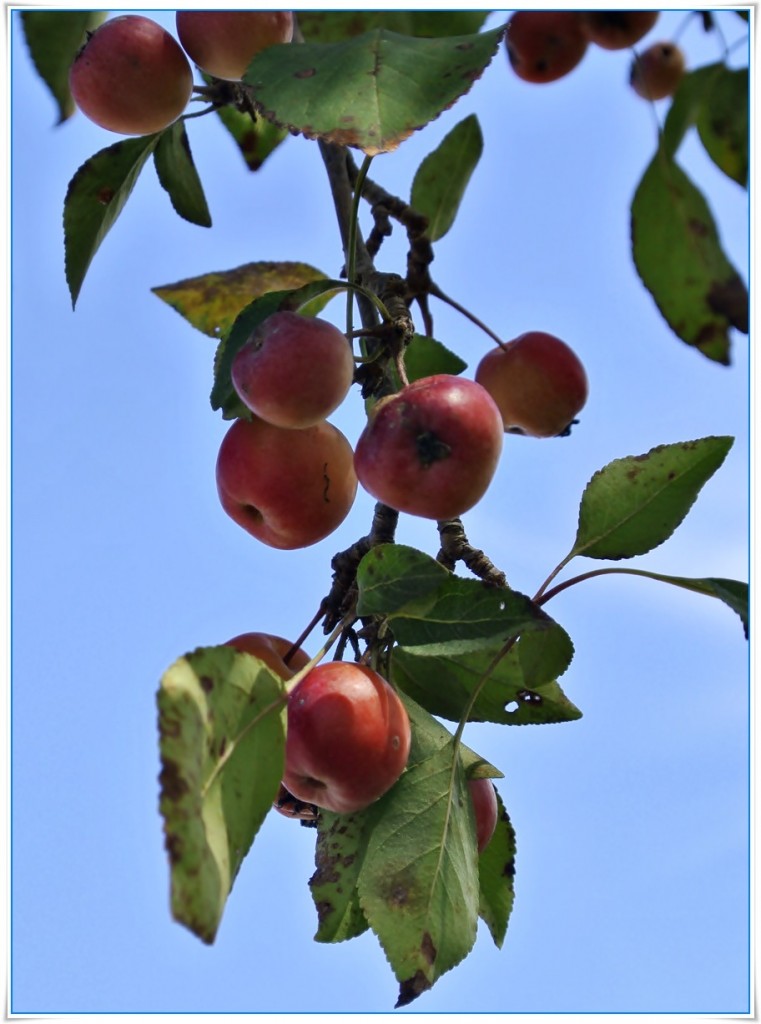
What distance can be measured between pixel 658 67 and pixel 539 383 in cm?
44

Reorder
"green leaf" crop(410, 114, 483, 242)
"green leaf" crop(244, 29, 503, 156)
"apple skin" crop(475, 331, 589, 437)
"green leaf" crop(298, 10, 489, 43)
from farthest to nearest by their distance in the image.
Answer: "green leaf" crop(410, 114, 483, 242) < "apple skin" crop(475, 331, 589, 437) < "green leaf" crop(298, 10, 489, 43) < "green leaf" crop(244, 29, 503, 156)

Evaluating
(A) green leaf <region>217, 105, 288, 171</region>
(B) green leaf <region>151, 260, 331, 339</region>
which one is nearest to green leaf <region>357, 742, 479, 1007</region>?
(B) green leaf <region>151, 260, 331, 339</region>

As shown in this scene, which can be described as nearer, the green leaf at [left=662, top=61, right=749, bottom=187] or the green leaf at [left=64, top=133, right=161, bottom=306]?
the green leaf at [left=662, top=61, right=749, bottom=187]

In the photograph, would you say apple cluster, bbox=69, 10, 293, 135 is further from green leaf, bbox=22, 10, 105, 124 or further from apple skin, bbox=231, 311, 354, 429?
apple skin, bbox=231, 311, 354, 429

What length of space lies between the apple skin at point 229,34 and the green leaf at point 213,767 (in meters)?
0.68

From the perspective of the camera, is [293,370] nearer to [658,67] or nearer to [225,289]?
[658,67]

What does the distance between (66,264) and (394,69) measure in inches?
21.2

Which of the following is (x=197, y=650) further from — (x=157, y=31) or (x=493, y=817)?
(x=157, y=31)

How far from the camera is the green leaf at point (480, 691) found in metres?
1.19

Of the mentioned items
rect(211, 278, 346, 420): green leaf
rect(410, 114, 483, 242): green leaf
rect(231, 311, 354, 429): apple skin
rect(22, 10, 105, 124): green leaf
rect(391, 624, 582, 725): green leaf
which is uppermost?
rect(410, 114, 483, 242): green leaf

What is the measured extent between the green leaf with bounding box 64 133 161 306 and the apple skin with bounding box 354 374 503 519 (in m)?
0.50

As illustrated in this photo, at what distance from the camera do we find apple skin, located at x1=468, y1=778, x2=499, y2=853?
3.92 feet

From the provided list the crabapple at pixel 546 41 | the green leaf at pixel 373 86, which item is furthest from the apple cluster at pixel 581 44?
the green leaf at pixel 373 86

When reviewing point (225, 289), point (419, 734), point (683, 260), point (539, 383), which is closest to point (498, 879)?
point (419, 734)
